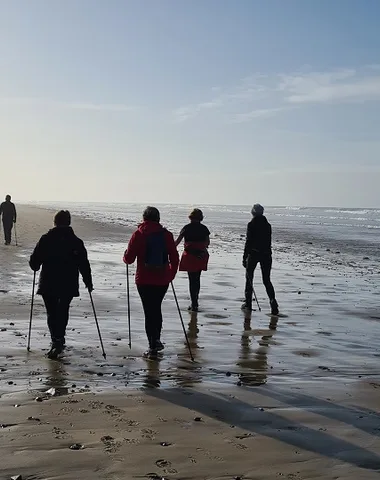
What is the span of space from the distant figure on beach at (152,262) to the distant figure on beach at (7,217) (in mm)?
17229

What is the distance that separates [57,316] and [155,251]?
1645mm

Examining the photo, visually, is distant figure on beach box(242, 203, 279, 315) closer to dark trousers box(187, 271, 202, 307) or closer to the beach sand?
the beach sand

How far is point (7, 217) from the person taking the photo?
2444cm

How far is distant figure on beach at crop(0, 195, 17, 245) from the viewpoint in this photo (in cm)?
2422

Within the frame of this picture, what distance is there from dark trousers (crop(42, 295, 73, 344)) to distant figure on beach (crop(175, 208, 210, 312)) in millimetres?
4065

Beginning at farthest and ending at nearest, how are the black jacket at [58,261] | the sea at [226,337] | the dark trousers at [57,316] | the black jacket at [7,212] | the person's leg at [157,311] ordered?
the black jacket at [7,212], the person's leg at [157,311], the black jacket at [58,261], the dark trousers at [57,316], the sea at [226,337]

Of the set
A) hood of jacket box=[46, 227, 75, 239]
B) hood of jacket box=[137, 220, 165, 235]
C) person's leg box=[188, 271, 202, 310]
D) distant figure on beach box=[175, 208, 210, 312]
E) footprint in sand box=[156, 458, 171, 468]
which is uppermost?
hood of jacket box=[137, 220, 165, 235]

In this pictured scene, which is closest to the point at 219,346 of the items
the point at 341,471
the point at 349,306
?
the point at 341,471

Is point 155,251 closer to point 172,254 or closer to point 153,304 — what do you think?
point 172,254

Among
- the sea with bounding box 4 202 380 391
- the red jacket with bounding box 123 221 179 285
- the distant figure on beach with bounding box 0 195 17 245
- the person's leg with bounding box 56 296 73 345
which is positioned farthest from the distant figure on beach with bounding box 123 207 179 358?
→ the distant figure on beach with bounding box 0 195 17 245

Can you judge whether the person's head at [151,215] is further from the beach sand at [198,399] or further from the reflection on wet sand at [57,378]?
the reflection on wet sand at [57,378]

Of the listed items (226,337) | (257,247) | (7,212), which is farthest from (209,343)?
(7,212)

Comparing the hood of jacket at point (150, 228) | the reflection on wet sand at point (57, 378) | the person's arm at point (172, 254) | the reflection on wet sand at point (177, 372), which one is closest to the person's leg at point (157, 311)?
the person's arm at point (172, 254)

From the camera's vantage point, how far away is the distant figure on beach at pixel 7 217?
24.2 meters
